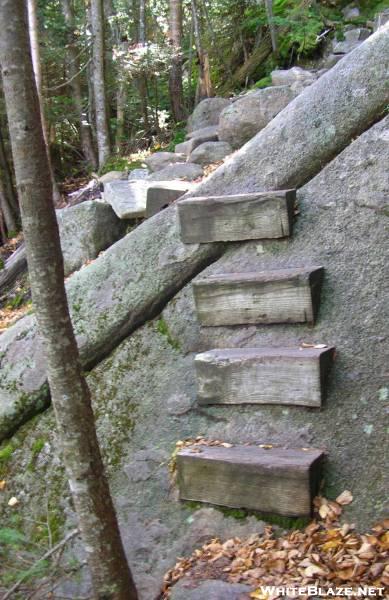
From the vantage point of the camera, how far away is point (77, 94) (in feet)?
48.9

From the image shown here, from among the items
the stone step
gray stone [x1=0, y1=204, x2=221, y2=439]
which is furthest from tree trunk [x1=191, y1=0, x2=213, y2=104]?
gray stone [x1=0, y1=204, x2=221, y2=439]

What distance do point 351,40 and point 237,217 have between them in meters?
6.97

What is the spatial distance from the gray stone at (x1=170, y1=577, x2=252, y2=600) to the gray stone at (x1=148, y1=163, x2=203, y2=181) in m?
5.20

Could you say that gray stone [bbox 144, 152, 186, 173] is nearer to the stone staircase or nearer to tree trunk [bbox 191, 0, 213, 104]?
the stone staircase

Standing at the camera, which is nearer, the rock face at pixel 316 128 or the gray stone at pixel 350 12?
the rock face at pixel 316 128

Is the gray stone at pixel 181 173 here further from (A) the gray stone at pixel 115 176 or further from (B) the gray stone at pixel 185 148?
(A) the gray stone at pixel 115 176

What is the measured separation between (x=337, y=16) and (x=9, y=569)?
11.5m

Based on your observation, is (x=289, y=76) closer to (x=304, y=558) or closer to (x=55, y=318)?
(x=55, y=318)

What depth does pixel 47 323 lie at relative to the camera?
319 cm

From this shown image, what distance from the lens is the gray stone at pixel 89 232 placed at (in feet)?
23.5

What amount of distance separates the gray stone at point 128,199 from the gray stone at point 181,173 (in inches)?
23.5

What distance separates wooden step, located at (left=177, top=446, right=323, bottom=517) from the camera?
361cm

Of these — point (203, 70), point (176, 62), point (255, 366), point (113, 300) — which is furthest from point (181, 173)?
point (176, 62)

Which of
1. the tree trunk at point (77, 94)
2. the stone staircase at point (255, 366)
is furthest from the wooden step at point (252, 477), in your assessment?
the tree trunk at point (77, 94)
